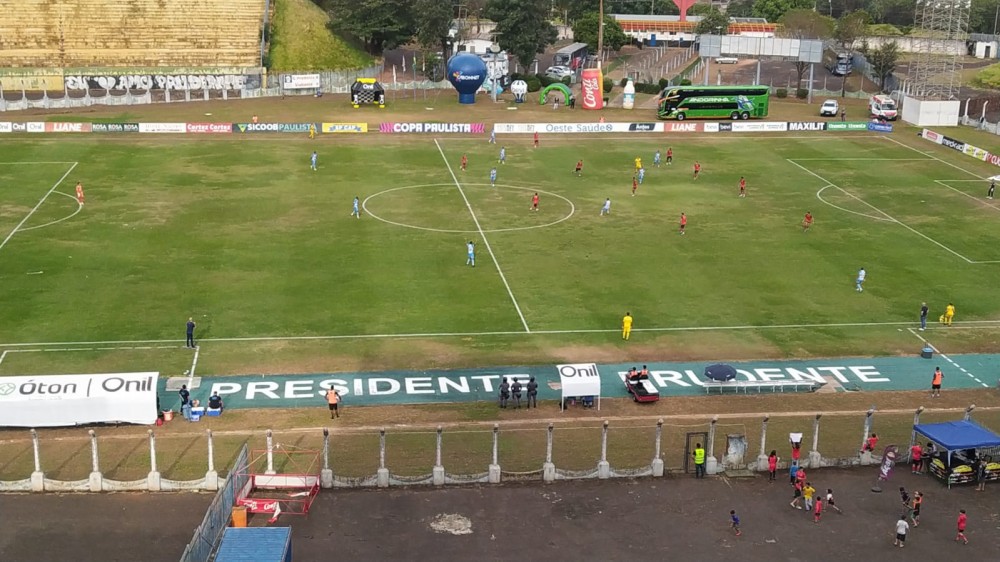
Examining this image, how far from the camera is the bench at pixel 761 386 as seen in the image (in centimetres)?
4806

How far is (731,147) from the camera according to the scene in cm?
10212

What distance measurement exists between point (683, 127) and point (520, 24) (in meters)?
35.7

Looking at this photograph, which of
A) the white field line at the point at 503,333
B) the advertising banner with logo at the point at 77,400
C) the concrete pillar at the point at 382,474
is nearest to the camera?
the concrete pillar at the point at 382,474

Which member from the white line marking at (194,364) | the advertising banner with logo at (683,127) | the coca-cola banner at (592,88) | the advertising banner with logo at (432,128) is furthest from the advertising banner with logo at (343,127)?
the white line marking at (194,364)

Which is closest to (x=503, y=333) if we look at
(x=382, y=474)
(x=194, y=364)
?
(x=194, y=364)

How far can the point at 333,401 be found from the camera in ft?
145

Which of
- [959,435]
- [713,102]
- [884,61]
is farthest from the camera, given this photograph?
[884,61]

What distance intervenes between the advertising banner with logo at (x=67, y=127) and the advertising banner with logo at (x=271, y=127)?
13840mm

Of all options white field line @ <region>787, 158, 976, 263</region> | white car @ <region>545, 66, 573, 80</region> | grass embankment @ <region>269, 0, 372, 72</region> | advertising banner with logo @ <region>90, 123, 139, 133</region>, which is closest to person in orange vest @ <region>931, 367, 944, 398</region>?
white field line @ <region>787, 158, 976, 263</region>

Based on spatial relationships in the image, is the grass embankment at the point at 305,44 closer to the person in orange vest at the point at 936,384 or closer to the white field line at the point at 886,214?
the white field line at the point at 886,214

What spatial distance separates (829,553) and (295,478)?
18.2 metres

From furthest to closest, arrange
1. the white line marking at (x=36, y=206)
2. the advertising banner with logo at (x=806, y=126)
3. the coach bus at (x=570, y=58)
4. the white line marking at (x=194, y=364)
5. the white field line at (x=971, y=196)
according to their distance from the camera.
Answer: the coach bus at (x=570, y=58) → the advertising banner with logo at (x=806, y=126) → the white field line at (x=971, y=196) → the white line marking at (x=36, y=206) → the white line marking at (x=194, y=364)

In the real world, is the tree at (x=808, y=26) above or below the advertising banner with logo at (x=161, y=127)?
above

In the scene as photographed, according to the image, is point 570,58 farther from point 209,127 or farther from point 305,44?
point 209,127
